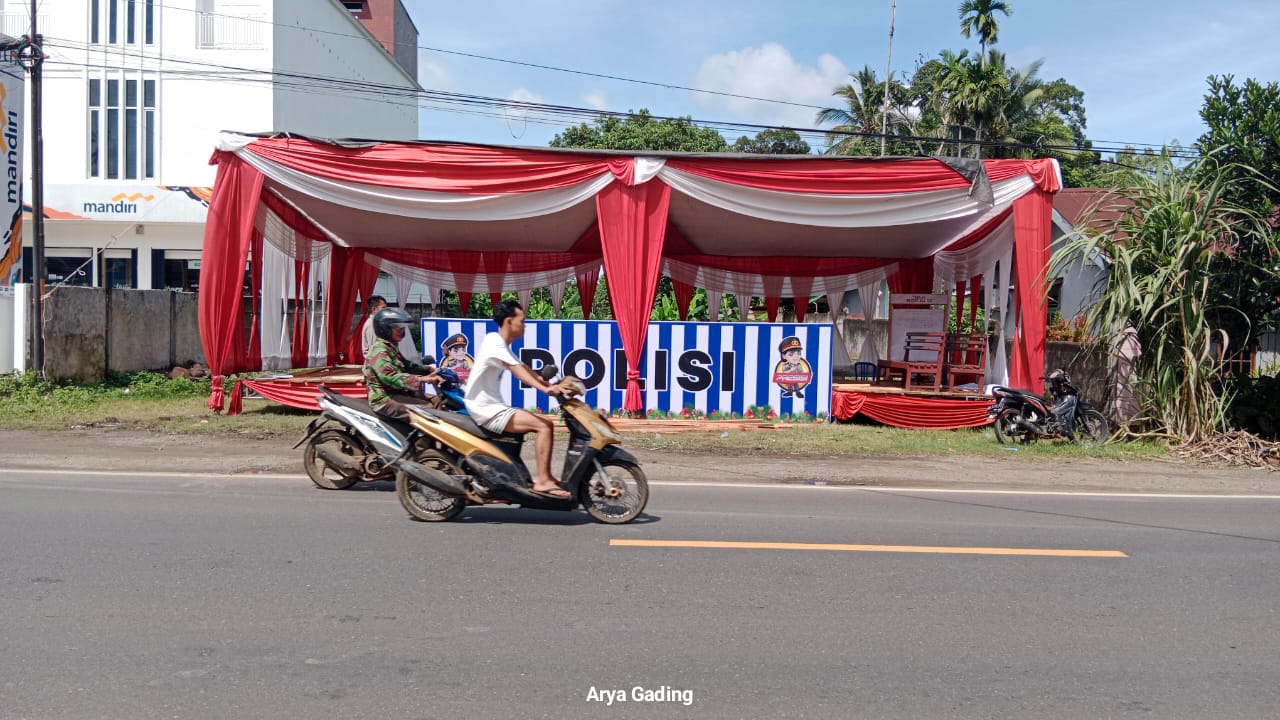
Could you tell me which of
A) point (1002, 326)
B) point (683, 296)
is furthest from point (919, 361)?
point (683, 296)

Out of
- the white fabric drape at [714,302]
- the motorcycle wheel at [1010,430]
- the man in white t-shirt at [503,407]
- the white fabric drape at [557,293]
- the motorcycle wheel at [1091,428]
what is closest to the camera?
the man in white t-shirt at [503,407]

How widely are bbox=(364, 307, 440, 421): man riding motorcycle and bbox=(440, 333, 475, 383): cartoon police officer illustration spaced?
16.9ft

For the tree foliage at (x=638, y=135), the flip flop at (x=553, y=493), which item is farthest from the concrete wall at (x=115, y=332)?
the tree foliage at (x=638, y=135)

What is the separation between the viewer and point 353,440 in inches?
316

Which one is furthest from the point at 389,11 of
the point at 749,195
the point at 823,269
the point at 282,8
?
the point at 749,195

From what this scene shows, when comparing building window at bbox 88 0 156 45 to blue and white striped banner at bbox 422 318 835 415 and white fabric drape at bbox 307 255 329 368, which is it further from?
blue and white striped banner at bbox 422 318 835 415

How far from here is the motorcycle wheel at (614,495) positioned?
668cm

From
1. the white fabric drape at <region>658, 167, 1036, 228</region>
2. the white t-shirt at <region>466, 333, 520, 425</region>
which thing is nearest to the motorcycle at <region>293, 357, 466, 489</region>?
the white t-shirt at <region>466, 333, 520, 425</region>

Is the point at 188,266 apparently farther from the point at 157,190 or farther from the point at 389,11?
the point at 389,11

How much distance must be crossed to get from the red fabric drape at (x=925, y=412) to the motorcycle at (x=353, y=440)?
7.15 meters

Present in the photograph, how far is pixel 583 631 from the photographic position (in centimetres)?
450

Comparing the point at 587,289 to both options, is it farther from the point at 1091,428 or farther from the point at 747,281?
the point at 1091,428

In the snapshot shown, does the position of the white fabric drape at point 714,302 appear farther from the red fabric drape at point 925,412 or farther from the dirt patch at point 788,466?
the dirt patch at point 788,466

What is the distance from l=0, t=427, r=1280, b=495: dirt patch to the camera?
9.22 meters
